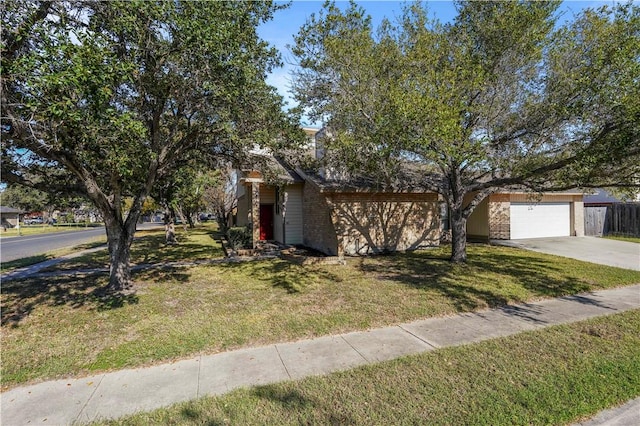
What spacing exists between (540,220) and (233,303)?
1885cm

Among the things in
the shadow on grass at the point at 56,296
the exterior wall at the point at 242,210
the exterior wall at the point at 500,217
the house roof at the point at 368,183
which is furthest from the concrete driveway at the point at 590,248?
the shadow on grass at the point at 56,296

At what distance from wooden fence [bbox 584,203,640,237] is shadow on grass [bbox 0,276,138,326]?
24.4m

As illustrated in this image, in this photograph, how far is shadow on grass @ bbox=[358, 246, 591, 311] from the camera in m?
7.74

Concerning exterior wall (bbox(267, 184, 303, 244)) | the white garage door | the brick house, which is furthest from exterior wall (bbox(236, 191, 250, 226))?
the white garage door

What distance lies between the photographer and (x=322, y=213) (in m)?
14.6

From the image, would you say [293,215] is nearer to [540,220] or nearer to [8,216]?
[540,220]

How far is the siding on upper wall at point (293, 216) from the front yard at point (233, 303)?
4717 mm

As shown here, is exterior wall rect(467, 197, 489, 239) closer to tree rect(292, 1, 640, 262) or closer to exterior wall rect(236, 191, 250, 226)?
tree rect(292, 1, 640, 262)

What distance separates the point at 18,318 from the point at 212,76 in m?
6.31

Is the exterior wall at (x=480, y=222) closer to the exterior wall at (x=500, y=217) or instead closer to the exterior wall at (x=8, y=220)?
the exterior wall at (x=500, y=217)

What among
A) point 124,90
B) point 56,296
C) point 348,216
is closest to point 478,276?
point 348,216

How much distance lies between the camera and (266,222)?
18.9 metres

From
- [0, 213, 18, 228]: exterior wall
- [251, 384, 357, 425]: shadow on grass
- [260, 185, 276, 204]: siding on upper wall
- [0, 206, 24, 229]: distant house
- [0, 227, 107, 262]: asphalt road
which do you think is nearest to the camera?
[251, 384, 357, 425]: shadow on grass

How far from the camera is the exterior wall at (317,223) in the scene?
45.6ft
